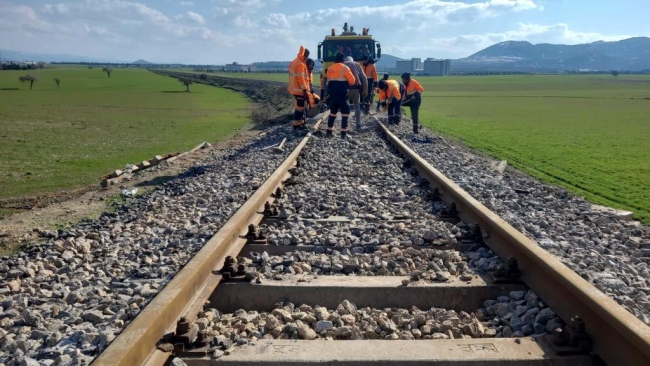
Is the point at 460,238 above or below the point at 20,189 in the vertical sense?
above

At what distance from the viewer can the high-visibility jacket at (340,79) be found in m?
12.2

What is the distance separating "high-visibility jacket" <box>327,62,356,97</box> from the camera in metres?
12.2

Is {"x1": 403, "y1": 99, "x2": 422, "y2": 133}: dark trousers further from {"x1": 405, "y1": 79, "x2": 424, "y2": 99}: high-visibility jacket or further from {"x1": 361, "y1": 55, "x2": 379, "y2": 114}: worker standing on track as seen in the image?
{"x1": 361, "y1": 55, "x2": 379, "y2": 114}: worker standing on track

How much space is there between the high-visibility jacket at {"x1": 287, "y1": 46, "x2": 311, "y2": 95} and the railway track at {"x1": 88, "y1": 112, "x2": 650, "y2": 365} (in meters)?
7.61

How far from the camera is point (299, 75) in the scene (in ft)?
42.1

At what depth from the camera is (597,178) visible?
9.96m

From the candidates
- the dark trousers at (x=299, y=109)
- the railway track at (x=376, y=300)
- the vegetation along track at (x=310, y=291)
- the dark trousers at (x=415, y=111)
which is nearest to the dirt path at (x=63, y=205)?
the vegetation along track at (x=310, y=291)

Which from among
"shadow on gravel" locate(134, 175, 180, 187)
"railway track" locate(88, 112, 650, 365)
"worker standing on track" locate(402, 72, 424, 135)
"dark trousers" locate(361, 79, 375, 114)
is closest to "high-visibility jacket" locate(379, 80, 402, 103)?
"worker standing on track" locate(402, 72, 424, 135)

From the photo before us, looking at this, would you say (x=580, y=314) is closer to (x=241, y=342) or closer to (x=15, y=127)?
(x=241, y=342)

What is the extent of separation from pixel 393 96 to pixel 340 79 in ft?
13.3

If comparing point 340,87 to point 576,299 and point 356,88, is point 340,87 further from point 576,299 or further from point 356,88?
point 576,299

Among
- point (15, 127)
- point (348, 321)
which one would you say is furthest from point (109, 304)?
point (15, 127)

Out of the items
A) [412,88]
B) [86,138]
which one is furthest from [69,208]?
[86,138]

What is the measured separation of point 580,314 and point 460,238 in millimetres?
1790
